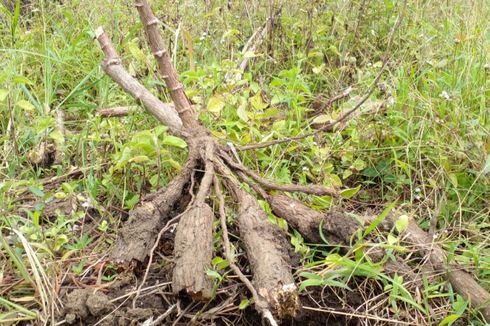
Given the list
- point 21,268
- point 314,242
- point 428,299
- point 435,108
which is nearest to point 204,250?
point 314,242

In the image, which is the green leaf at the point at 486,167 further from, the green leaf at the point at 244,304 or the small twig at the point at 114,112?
the small twig at the point at 114,112

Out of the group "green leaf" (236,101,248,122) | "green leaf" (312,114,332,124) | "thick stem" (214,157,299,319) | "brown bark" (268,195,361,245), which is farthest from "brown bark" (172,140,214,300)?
"green leaf" (312,114,332,124)

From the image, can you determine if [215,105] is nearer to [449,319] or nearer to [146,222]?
[146,222]

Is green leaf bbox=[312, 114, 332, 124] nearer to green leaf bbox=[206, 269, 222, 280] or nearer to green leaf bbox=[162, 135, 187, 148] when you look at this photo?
green leaf bbox=[162, 135, 187, 148]

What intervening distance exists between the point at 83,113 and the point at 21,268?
4.29 ft

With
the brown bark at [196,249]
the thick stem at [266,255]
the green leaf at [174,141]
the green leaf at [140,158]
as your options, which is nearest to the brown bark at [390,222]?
the thick stem at [266,255]

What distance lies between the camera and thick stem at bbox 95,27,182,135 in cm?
221

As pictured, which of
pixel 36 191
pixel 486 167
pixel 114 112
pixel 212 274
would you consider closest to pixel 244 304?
pixel 212 274

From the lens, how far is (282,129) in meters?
2.38

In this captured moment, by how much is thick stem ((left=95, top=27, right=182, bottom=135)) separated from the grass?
9 centimetres

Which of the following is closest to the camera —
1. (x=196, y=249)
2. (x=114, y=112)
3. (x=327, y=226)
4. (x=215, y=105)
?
(x=196, y=249)

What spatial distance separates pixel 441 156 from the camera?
2.10 m

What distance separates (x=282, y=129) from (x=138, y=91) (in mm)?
641

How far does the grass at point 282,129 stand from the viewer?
1797 millimetres
